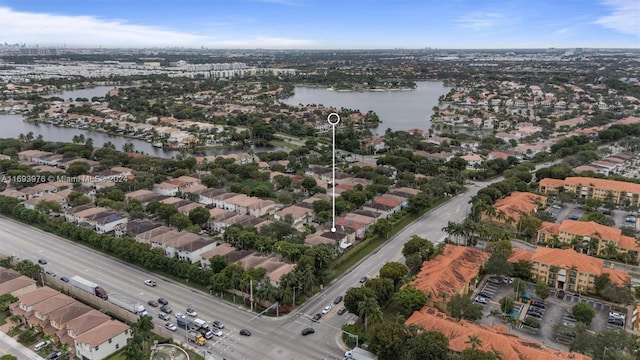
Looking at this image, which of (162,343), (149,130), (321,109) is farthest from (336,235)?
(321,109)

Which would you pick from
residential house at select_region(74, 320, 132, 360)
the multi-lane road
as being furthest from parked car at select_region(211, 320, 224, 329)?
residential house at select_region(74, 320, 132, 360)

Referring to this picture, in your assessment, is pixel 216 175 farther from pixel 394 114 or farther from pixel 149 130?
pixel 394 114

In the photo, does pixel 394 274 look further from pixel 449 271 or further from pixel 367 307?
pixel 367 307

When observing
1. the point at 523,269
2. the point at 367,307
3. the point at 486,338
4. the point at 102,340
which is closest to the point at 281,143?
the point at 523,269

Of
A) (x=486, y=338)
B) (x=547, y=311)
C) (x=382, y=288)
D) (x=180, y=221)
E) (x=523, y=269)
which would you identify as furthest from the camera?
(x=180, y=221)

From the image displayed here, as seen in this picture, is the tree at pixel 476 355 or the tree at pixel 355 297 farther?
the tree at pixel 355 297

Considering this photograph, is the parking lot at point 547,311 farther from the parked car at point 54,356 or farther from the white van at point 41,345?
the white van at point 41,345

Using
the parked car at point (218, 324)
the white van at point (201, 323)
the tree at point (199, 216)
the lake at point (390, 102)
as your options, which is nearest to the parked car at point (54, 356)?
the white van at point (201, 323)
